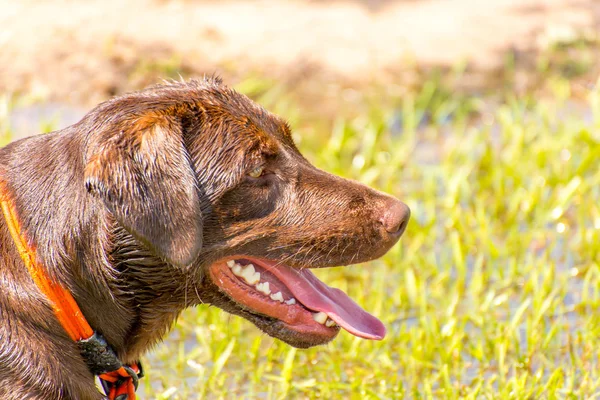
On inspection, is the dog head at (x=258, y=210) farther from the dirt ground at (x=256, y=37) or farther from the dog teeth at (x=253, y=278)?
the dirt ground at (x=256, y=37)

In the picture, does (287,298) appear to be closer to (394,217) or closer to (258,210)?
(258,210)

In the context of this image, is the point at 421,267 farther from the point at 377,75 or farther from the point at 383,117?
the point at 377,75

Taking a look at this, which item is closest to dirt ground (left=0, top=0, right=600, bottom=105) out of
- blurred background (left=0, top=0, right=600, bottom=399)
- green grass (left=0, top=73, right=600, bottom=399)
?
blurred background (left=0, top=0, right=600, bottom=399)

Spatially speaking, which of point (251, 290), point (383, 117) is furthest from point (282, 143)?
point (383, 117)

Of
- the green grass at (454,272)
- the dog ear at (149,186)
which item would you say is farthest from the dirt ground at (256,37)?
the dog ear at (149,186)

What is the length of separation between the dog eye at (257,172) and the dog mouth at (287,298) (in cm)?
29

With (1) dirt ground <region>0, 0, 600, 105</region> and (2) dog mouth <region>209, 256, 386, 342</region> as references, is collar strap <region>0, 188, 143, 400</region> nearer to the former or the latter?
(2) dog mouth <region>209, 256, 386, 342</region>

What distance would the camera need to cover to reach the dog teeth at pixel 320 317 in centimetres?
348

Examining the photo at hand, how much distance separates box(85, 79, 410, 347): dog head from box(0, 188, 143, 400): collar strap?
332 mm

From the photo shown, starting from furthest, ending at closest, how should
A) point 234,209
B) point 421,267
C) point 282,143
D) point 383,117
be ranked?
point 383,117, point 421,267, point 282,143, point 234,209

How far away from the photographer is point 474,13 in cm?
815

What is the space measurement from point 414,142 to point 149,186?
12.7ft

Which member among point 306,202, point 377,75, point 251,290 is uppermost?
point 306,202

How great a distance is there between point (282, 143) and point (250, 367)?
1377mm
